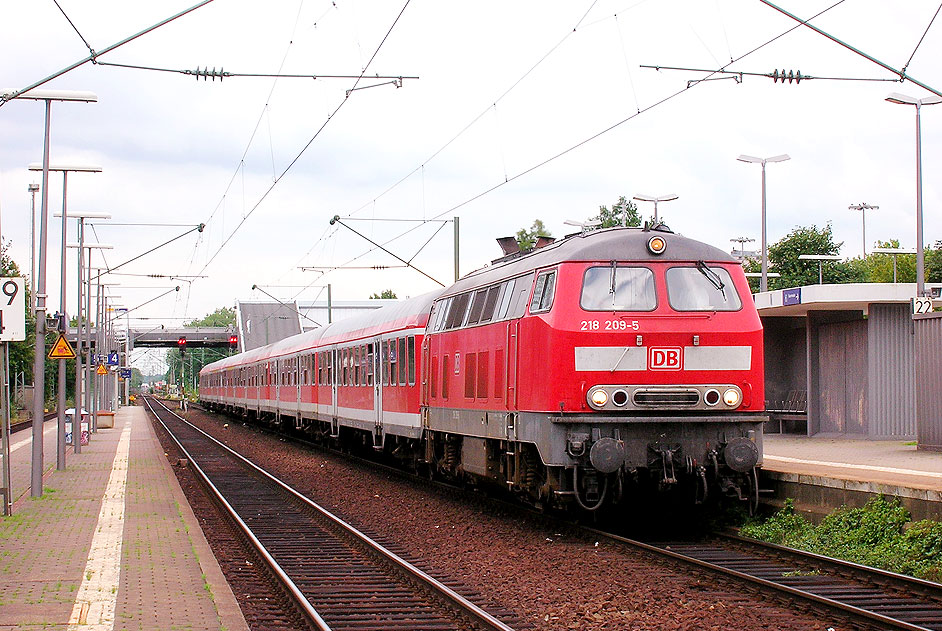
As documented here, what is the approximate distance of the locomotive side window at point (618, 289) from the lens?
12938mm

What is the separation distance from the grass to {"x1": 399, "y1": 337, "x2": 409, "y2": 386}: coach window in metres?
8.62

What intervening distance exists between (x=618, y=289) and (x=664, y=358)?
95 centimetres

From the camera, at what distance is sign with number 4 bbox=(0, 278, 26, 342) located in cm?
1572

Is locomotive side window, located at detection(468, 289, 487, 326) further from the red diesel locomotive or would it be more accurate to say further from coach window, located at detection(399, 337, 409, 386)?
coach window, located at detection(399, 337, 409, 386)

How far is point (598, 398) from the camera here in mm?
12570

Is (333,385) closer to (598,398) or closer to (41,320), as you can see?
(41,320)

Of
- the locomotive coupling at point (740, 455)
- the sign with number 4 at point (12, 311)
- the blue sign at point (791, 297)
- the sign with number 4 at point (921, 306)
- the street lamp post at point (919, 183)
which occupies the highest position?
the street lamp post at point (919, 183)

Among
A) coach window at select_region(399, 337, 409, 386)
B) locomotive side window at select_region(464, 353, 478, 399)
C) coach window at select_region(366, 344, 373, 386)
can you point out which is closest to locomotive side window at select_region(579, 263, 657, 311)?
locomotive side window at select_region(464, 353, 478, 399)

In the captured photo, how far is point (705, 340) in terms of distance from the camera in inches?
507

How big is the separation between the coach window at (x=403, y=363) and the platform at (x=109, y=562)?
444 centimetres

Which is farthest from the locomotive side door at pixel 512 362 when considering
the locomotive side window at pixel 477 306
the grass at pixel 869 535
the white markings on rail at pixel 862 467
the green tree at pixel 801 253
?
the green tree at pixel 801 253

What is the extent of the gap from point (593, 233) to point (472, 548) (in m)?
3.94

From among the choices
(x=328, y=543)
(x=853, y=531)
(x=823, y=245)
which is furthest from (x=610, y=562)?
(x=823, y=245)

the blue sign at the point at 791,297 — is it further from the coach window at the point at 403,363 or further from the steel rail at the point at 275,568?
the steel rail at the point at 275,568
